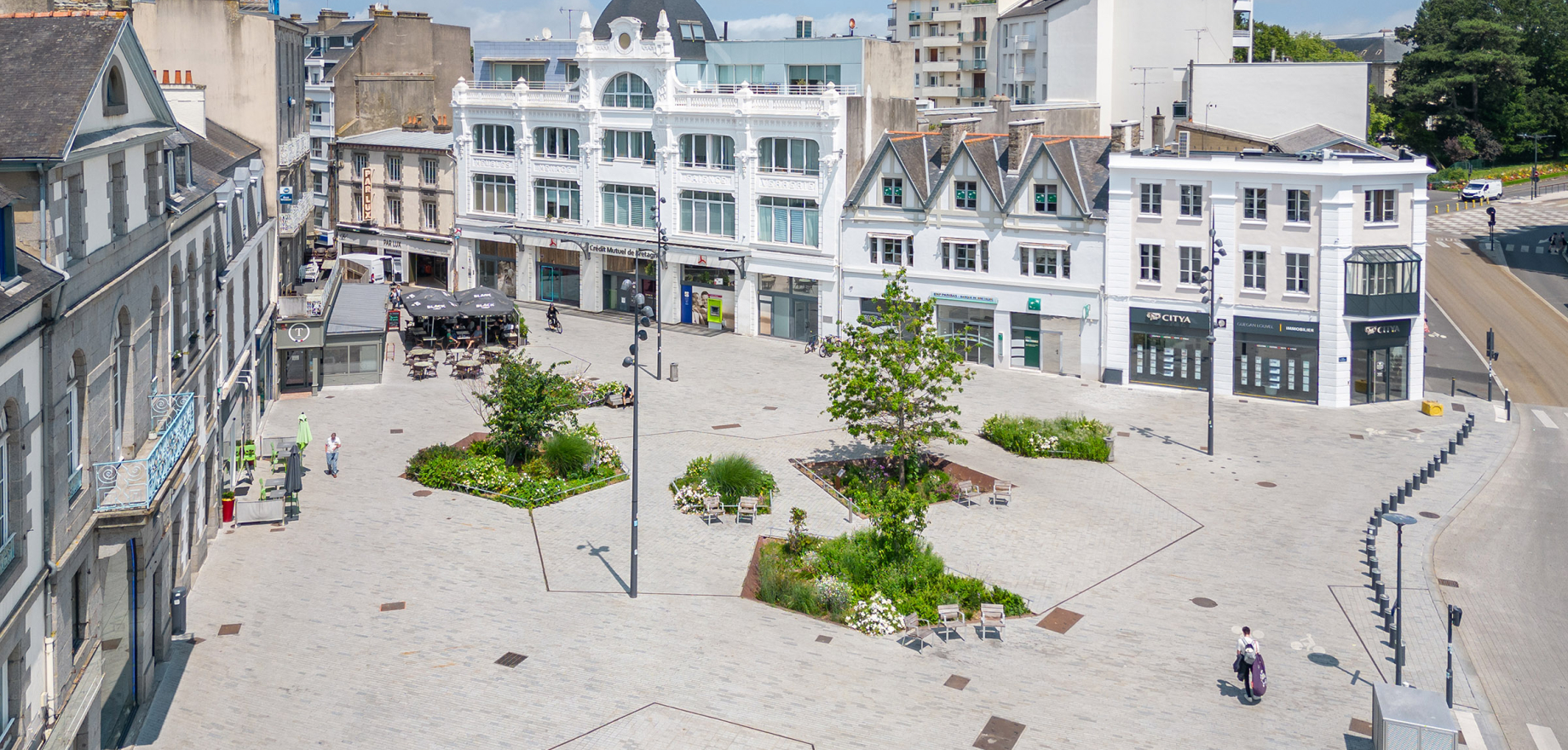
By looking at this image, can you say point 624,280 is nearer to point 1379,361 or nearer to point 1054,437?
point 1054,437

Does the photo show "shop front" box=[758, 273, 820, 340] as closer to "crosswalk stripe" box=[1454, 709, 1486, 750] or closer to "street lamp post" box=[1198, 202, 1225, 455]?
"street lamp post" box=[1198, 202, 1225, 455]

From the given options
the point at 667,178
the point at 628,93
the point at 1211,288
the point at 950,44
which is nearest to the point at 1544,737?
the point at 1211,288

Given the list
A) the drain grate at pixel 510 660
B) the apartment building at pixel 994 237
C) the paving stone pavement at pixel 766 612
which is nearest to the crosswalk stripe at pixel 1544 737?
the paving stone pavement at pixel 766 612

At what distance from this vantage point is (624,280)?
6203 cm

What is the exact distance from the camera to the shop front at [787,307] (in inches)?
2216

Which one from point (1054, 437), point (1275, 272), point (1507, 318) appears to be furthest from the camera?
point (1507, 318)

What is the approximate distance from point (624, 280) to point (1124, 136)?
77.8ft

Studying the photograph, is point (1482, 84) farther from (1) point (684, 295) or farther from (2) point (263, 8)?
(2) point (263, 8)

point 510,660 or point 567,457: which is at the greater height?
point 567,457

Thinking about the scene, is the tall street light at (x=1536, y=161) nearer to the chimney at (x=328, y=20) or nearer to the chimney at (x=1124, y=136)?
the chimney at (x=1124, y=136)

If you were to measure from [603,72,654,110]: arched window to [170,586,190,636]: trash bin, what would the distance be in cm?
3881

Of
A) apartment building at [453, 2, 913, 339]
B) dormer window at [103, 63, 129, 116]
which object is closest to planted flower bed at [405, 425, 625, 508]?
dormer window at [103, 63, 129, 116]

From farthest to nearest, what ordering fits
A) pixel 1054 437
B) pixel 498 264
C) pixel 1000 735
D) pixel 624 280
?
pixel 498 264 → pixel 624 280 → pixel 1054 437 → pixel 1000 735

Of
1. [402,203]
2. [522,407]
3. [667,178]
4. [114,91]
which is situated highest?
[667,178]
